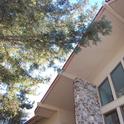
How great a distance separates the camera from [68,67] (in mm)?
7977

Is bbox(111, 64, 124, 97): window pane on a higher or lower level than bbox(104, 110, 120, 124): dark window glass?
higher

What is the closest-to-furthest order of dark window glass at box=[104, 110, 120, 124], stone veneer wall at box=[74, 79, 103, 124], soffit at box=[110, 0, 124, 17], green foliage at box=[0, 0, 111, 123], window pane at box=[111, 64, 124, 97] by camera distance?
green foliage at box=[0, 0, 111, 123], soffit at box=[110, 0, 124, 17], dark window glass at box=[104, 110, 120, 124], window pane at box=[111, 64, 124, 97], stone veneer wall at box=[74, 79, 103, 124]

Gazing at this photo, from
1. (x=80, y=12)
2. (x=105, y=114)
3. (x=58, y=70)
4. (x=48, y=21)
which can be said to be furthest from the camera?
(x=105, y=114)

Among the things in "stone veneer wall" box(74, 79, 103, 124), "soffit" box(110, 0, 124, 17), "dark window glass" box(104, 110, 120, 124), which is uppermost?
"soffit" box(110, 0, 124, 17)

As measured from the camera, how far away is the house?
A: 7.20 meters

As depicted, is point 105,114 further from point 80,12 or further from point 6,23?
point 6,23

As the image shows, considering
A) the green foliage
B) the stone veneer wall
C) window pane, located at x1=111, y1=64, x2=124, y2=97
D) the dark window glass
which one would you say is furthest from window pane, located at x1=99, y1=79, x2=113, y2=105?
the green foliage

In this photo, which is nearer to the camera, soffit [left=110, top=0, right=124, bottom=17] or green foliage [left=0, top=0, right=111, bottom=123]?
green foliage [left=0, top=0, right=111, bottom=123]

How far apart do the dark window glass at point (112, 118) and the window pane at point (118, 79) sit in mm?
673

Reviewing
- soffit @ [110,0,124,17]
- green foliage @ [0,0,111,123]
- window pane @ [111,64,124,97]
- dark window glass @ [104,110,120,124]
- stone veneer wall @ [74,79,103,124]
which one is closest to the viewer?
green foliage @ [0,0,111,123]

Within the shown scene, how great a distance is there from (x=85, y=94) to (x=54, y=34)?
3213mm

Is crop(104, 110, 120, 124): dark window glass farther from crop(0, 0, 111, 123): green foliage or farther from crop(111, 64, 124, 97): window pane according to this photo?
crop(0, 0, 111, 123): green foliage

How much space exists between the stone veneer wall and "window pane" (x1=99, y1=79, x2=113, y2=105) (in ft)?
0.76

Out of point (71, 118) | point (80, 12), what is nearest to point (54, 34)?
point (80, 12)
